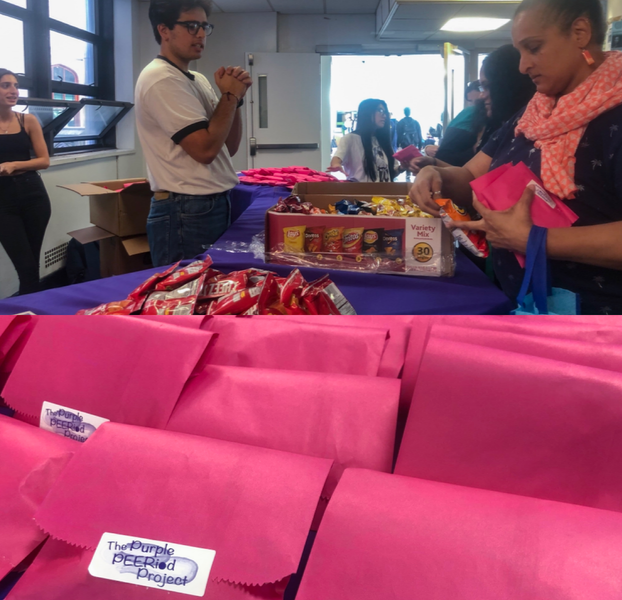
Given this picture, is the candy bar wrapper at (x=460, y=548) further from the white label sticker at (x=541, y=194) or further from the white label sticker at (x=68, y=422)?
the white label sticker at (x=541, y=194)

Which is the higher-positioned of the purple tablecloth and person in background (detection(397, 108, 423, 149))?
person in background (detection(397, 108, 423, 149))

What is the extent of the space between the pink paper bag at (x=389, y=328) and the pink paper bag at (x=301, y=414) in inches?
1.5

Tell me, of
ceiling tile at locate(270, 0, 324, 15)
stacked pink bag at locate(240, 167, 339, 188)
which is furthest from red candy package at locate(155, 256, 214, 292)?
stacked pink bag at locate(240, 167, 339, 188)

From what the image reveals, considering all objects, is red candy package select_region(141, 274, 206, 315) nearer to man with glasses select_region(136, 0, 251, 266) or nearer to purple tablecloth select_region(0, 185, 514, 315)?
purple tablecloth select_region(0, 185, 514, 315)

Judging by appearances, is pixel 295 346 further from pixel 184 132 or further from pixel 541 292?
pixel 184 132

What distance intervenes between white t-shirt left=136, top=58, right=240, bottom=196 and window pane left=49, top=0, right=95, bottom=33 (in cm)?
9

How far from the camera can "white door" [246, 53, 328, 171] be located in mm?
3092

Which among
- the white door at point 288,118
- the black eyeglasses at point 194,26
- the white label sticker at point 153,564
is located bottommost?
the white label sticker at point 153,564

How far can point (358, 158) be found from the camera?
6.64 feet

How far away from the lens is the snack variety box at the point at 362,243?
1.89ft

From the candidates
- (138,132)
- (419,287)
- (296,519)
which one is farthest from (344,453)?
(138,132)

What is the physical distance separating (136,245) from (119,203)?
0.08 metres

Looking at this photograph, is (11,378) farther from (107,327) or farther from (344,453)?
(344,453)

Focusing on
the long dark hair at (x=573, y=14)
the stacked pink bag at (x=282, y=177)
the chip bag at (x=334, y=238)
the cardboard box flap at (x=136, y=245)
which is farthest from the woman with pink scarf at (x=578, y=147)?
the stacked pink bag at (x=282, y=177)
